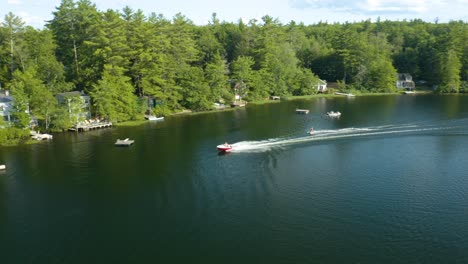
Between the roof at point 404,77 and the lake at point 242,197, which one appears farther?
the roof at point 404,77

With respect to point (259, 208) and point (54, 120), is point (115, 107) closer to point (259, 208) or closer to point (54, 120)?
point (54, 120)

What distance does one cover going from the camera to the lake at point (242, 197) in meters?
27.2

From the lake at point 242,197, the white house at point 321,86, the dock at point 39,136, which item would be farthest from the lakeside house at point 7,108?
the white house at point 321,86

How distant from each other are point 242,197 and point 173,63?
56311 mm

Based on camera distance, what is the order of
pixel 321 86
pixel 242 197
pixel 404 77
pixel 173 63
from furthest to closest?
1. pixel 404 77
2. pixel 321 86
3. pixel 173 63
4. pixel 242 197

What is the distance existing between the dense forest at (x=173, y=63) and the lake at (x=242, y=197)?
13.4m

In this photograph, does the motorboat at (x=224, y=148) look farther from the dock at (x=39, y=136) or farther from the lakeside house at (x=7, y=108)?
the lakeside house at (x=7, y=108)

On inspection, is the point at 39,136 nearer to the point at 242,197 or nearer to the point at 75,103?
the point at 75,103

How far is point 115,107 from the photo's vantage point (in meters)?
71.2

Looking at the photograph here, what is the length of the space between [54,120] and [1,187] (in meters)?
26.0

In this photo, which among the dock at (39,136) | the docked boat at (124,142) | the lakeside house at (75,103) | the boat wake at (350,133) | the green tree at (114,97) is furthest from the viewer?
the green tree at (114,97)

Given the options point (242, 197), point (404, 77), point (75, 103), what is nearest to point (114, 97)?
point (75, 103)

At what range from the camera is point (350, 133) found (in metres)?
59.9

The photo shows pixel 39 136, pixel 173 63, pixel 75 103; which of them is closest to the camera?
pixel 39 136
